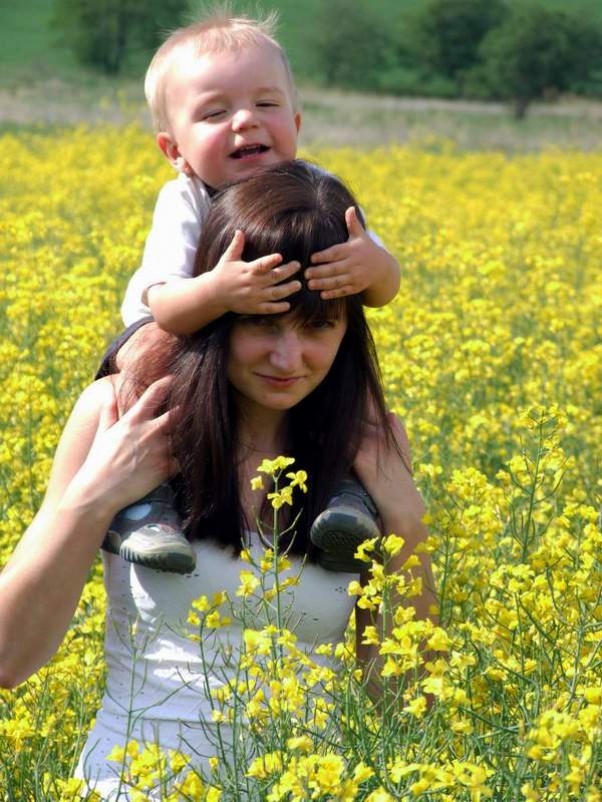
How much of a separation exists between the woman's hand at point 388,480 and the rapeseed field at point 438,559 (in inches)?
3.3

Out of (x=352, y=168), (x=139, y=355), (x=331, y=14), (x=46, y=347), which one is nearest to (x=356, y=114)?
(x=352, y=168)

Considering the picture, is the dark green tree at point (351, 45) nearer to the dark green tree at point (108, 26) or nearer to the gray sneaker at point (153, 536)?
the dark green tree at point (108, 26)

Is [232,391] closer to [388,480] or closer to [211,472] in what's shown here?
[211,472]

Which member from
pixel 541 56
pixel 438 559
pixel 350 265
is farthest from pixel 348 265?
pixel 541 56

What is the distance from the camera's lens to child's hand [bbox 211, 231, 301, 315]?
7.55ft

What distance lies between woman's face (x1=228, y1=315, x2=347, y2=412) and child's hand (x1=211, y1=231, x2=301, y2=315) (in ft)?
0.22

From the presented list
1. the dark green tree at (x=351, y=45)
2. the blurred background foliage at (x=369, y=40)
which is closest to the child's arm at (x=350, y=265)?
the blurred background foliage at (x=369, y=40)

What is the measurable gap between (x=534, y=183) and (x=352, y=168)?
6.37 feet

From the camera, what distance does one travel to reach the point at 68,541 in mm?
2369

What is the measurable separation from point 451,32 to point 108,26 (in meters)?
12.0

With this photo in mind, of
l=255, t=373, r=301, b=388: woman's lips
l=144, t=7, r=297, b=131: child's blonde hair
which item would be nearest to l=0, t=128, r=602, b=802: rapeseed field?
l=255, t=373, r=301, b=388: woman's lips

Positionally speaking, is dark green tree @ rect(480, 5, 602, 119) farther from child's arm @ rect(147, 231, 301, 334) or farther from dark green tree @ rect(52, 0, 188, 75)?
child's arm @ rect(147, 231, 301, 334)

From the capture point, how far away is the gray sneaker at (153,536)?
7.50 ft

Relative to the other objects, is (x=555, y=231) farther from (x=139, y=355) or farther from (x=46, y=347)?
(x=139, y=355)
